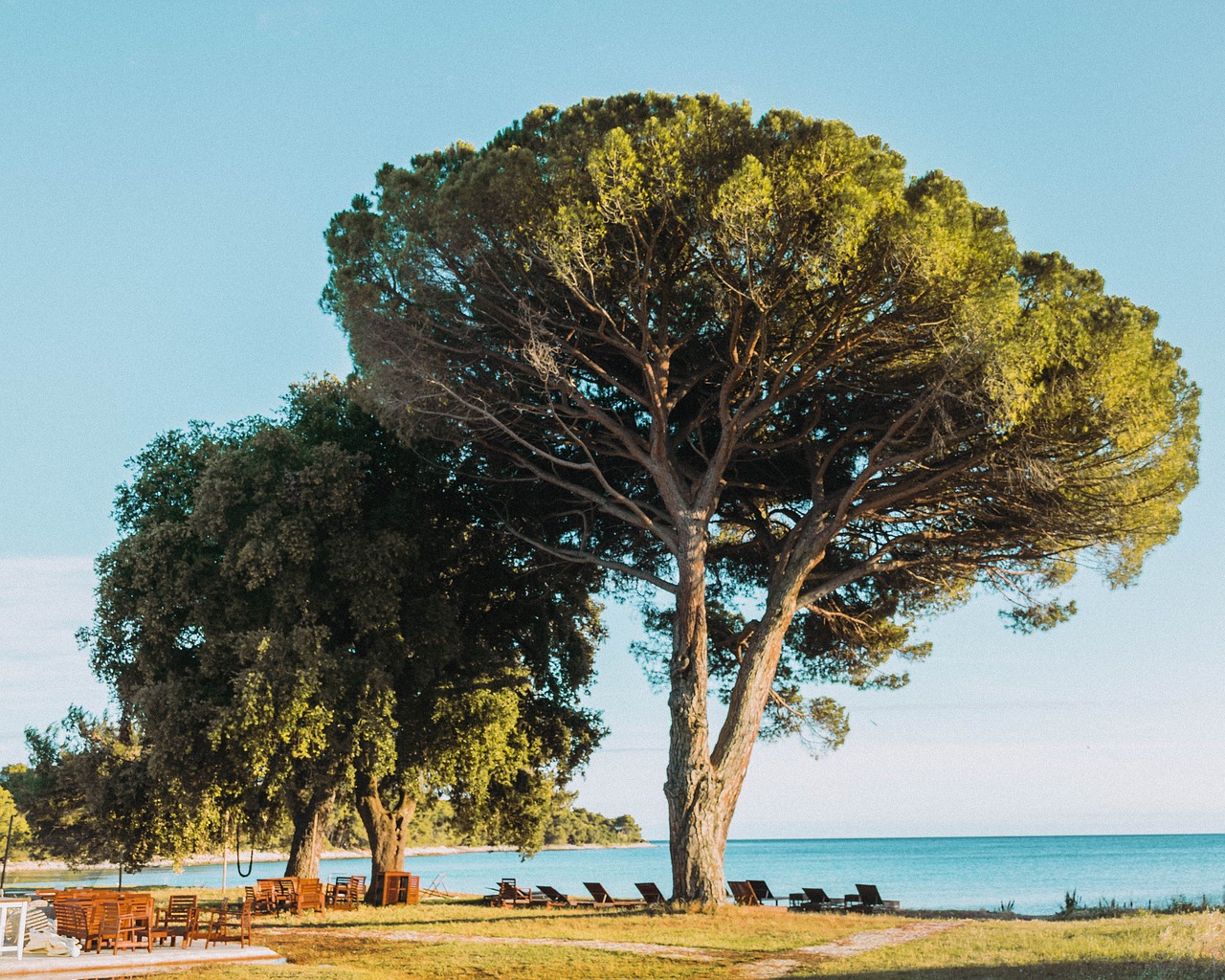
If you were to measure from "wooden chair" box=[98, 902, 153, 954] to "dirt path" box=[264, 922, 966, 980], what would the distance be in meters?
3.21

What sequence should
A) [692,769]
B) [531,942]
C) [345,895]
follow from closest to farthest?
[531,942] → [692,769] → [345,895]

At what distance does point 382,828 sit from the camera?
70.9 feet

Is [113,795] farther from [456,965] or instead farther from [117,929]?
[456,965]

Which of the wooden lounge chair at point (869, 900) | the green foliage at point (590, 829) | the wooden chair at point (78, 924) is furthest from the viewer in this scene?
the green foliage at point (590, 829)

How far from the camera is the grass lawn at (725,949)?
1009 cm

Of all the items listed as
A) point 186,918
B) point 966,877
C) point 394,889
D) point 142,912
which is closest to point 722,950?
point 142,912

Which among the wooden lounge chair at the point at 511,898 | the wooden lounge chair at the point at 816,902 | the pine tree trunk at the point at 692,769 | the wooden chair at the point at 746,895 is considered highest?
the pine tree trunk at the point at 692,769

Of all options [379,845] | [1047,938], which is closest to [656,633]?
[379,845]

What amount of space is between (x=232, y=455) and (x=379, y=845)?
334 inches

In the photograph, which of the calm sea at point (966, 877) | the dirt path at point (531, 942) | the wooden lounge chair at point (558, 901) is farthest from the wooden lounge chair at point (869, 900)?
the calm sea at point (966, 877)

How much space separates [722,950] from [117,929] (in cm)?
671

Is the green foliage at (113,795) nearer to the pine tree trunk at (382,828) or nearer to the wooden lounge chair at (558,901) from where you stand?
the pine tree trunk at (382,828)

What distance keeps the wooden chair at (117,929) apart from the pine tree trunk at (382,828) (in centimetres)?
875

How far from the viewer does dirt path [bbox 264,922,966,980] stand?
434 inches
